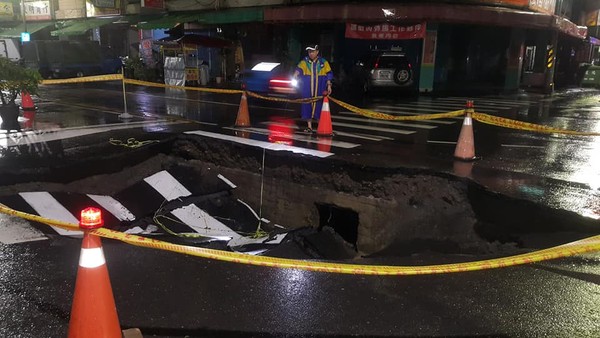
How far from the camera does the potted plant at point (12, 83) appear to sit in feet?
32.2

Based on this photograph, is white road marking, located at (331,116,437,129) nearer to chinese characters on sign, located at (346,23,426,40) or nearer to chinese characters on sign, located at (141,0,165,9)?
chinese characters on sign, located at (346,23,426,40)

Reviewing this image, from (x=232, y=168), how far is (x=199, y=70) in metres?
17.5

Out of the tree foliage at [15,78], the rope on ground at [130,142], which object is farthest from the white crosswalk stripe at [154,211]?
the tree foliage at [15,78]

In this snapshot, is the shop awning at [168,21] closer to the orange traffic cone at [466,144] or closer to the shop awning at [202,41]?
the shop awning at [202,41]

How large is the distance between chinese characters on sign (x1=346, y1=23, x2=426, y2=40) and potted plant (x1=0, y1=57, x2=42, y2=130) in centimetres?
1290

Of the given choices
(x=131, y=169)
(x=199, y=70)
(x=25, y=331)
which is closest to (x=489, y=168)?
(x=131, y=169)

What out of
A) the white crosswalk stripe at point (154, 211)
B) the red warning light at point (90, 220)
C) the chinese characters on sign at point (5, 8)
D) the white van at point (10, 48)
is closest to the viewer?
the red warning light at point (90, 220)

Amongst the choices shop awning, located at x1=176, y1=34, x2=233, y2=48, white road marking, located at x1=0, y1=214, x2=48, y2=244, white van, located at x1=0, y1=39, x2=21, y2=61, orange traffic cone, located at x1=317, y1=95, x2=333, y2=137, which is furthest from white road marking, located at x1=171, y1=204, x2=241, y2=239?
white van, located at x1=0, y1=39, x2=21, y2=61

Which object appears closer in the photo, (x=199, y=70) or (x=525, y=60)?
(x=199, y=70)

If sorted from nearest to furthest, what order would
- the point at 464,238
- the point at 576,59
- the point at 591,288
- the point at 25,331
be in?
the point at 25,331
the point at 591,288
the point at 464,238
the point at 576,59

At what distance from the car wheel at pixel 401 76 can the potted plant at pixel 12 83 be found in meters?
13.2

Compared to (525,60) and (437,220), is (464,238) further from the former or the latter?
(525,60)

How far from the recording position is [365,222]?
22.5ft

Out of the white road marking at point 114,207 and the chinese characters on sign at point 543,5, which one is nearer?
the white road marking at point 114,207
